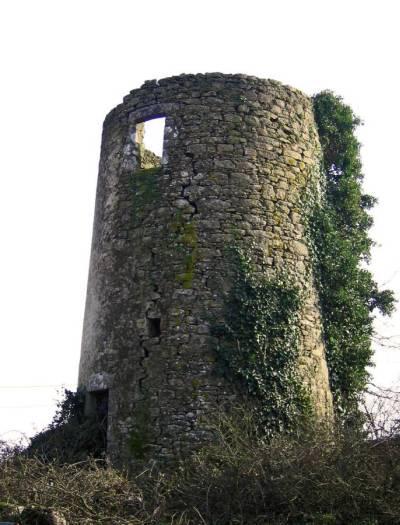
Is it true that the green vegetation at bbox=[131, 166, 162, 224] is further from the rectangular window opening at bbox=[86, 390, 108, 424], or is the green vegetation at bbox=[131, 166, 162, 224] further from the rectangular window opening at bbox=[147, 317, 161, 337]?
the rectangular window opening at bbox=[86, 390, 108, 424]

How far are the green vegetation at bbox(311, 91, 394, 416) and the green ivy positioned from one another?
982mm

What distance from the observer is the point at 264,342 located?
10.1m

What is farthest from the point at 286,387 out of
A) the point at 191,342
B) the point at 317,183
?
the point at 317,183

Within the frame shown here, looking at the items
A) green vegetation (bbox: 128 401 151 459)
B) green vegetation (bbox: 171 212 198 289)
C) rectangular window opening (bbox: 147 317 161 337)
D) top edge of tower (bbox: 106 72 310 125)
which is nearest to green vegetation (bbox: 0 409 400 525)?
green vegetation (bbox: 128 401 151 459)

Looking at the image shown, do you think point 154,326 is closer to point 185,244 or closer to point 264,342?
point 185,244

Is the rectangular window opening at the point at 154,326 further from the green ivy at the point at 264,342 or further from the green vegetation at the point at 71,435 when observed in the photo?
the green vegetation at the point at 71,435

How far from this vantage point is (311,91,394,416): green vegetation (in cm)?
1114

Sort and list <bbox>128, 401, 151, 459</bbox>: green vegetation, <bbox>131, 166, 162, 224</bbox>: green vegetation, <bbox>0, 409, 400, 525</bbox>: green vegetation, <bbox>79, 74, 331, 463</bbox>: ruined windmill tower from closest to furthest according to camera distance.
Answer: <bbox>0, 409, 400, 525</bbox>: green vegetation → <bbox>128, 401, 151, 459</bbox>: green vegetation → <bbox>79, 74, 331, 463</bbox>: ruined windmill tower → <bbox>131, 166, 162, 224</bbox>: green vegetation

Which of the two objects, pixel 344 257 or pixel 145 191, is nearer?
pixel 145 191

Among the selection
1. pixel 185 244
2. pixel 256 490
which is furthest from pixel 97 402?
pixel 256 490

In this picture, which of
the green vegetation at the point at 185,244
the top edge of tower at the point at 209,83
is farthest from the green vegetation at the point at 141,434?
the top edge of tower at the point at 209,83

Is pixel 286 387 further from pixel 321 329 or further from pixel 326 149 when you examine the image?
pixel 326 149

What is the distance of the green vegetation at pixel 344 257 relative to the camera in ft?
36.6

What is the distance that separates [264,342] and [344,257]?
2.32 meters
